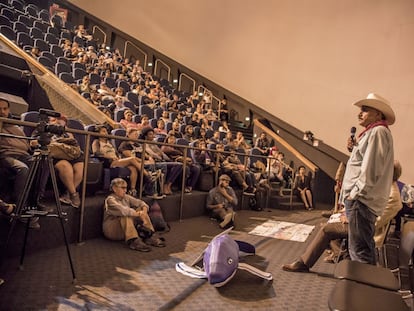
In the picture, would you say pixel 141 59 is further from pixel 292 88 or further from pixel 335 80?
pixel 335 80

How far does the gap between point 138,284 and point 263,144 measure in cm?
663

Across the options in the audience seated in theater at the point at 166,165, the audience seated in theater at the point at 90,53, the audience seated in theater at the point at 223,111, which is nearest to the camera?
the audience seated in theater at the point at 166,165

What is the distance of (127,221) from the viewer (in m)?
3.19

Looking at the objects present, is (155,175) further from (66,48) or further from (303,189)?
(66,48)

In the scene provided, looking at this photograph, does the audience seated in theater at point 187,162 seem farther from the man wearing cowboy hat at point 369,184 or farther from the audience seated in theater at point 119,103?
the man wearing cowboy hat at point 369,184

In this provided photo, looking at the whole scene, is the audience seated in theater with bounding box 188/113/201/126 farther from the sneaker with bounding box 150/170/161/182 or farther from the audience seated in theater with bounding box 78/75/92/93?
the sneaker with bounding box 150/170/161/182

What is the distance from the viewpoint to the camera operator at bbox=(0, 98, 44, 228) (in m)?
2.56

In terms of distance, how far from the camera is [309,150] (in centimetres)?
879

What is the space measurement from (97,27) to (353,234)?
1356 centimetres

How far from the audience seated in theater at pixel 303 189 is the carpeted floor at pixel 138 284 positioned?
413cm

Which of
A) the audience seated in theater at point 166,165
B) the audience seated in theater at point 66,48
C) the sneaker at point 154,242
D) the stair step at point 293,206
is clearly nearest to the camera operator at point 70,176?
the sneaker at point 154,242

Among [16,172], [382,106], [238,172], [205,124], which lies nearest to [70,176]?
[16,172]

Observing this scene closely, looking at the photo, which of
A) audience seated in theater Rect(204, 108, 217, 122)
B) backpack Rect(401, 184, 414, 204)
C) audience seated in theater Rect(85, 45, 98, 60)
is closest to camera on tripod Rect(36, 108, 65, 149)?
backpack Rect(401, 184, 414, 204)

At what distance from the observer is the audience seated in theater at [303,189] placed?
7.30 metres
